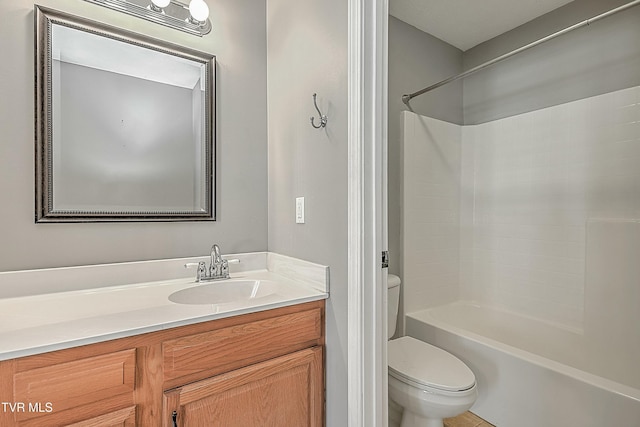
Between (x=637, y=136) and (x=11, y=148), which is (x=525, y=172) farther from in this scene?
(x=11, y=148)

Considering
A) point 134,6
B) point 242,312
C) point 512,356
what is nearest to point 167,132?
point 134,6

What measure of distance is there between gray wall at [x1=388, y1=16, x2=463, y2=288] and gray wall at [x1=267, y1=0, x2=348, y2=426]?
84 cm

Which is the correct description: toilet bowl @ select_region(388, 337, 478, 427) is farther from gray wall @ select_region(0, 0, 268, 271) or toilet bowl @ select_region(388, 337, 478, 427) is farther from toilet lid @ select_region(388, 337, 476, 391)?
gray wall @ select_region(0, 0, 268, 271)

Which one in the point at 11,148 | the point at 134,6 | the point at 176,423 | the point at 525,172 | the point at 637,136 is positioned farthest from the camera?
the point at 525,172

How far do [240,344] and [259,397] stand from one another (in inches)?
8.2

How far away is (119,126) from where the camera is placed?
1.32 meters

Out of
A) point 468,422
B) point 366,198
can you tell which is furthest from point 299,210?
point 468,422

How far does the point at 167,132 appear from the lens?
4.67ft

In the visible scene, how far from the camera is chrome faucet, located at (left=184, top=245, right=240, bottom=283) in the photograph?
1.41 meters

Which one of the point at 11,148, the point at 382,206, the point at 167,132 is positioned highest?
the point at 167,132

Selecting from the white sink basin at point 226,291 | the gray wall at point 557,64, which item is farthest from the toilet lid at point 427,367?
the gray wall at point 557,64

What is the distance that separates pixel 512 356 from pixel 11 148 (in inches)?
92.9

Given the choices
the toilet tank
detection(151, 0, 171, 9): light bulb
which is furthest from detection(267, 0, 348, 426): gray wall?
the toilet tank

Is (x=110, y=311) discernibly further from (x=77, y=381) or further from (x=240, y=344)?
(x=240, y=344)
